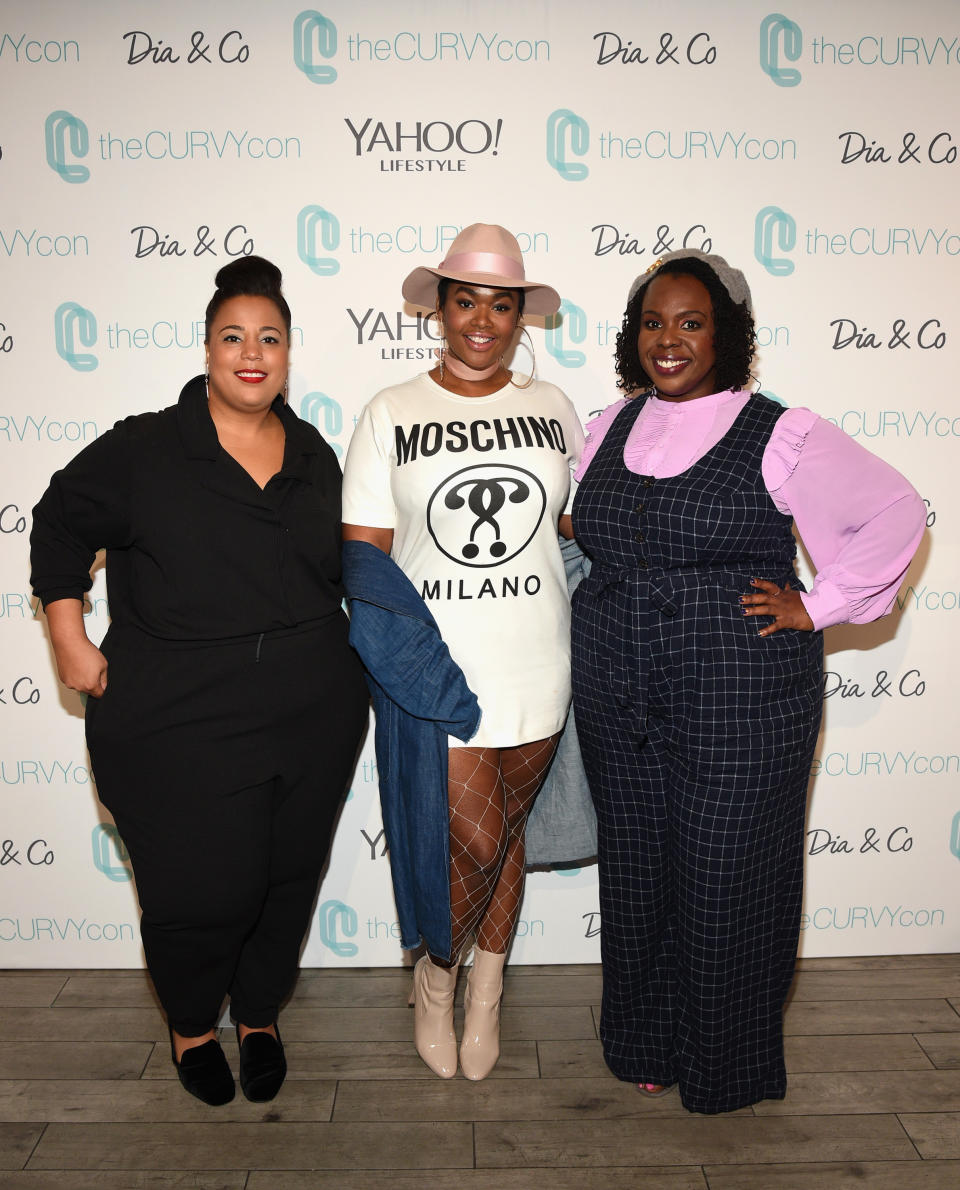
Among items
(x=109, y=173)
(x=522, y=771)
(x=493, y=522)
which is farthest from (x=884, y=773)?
(x=109, y=173)

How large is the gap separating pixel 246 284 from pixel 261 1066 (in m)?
1.74

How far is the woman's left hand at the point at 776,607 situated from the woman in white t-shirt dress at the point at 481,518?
42cm

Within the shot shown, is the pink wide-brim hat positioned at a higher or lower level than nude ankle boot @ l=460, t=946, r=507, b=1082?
higher

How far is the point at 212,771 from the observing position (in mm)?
2039

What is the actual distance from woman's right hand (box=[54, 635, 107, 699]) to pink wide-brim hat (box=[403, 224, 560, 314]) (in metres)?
1.08

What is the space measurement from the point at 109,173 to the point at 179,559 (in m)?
1.15

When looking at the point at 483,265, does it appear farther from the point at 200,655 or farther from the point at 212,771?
the point at 212,771

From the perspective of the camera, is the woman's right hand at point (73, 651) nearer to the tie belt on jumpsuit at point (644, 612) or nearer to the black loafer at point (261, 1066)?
the black loafer at point (261, 1066)

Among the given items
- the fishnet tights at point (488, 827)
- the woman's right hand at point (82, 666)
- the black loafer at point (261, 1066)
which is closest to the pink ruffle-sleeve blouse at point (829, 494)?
the fishnet tights at point (488, 827)

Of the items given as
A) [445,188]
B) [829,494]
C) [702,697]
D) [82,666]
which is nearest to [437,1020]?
[702,697]

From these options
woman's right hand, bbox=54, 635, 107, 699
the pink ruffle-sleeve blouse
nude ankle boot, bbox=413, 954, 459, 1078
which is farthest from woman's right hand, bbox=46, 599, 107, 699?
the pink ruffle-sleeve blouse

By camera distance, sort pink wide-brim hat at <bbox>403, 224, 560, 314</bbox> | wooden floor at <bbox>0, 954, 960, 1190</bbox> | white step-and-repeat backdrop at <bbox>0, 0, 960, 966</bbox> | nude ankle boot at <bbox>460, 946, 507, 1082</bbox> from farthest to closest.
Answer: white step-and-repeat backdrop at <bbox>0, 0, 960, 966</bbox>, nude ankle boot at <bbox>460, 946, 507, 1082</bbox>, pink wide-brim hat at <bbox>403, 224, 560, 314</bbox>, wooden floor at <bbox>0, 954, 960, 1190</bbox>

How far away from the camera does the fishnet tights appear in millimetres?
2137

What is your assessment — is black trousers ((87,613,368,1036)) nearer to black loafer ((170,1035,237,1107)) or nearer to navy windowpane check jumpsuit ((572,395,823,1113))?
black loafer ((170,1035,237,1107))
